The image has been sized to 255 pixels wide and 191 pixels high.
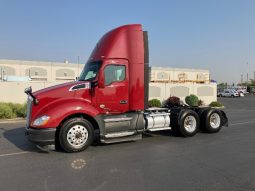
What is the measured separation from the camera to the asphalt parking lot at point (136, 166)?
17.8 feet

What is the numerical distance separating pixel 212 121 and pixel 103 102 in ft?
16.0

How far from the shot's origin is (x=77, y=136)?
8.08 m

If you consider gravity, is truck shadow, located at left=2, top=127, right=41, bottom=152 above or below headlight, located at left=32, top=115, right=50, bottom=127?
below

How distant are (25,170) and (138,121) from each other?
3810mm

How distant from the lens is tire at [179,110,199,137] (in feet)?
33.8

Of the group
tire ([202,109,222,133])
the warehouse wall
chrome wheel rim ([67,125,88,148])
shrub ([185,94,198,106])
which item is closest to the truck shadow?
chrome wheel rim ([67,125,88,148])

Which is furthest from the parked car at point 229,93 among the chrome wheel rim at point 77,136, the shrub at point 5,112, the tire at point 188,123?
the chrome wheel rim at point 77,136

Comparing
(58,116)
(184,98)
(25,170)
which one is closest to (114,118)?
(58,116)

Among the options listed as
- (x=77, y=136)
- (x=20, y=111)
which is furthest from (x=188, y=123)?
(x=20, y=111)

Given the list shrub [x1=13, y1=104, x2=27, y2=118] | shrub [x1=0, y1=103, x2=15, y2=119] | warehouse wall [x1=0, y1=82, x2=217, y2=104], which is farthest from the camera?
warehouse wall [x1=0, y1=82, x2=217, y2=104]

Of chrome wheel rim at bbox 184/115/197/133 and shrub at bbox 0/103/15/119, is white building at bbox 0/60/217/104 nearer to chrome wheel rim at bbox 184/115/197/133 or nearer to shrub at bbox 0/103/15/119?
shrub at bbox 0/103/15/119

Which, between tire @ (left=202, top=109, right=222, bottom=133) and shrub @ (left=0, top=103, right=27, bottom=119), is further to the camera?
shrub @ (left=0, top=103, right=27, bottom=119)

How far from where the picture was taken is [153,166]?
6.61 m

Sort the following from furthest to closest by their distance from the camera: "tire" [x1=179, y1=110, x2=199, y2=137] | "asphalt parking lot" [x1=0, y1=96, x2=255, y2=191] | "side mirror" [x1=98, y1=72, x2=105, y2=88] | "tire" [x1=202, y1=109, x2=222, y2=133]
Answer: "tire" [x1=202, y1=109, x2=222, y2=133]
"tire" [x1=179, y1=110, x2=199, y2=137]
"side mirror" [x1=98, y1=72, x2=105, y2=88]
"asphalt parking lot" [x1=0, y1=96, x2=255, y2=191]
